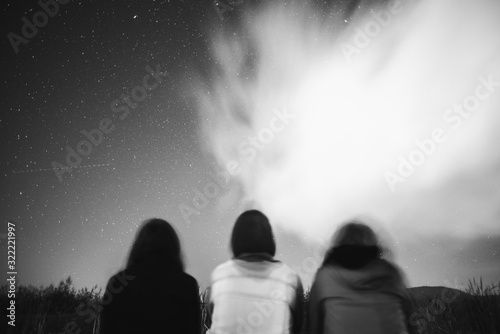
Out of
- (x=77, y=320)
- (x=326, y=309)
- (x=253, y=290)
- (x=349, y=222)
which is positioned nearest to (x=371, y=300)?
(x=326, y=309)

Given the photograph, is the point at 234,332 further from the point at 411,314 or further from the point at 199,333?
the point at 411,314

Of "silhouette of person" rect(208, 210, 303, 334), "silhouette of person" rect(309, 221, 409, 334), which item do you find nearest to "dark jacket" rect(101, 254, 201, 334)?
"silhouette of person" rect(208, 210, 303, 334)

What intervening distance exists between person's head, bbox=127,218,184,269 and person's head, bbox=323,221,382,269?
1.33 meters

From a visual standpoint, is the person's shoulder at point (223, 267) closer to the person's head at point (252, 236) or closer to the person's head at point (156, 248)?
the person's head at point (252, 236)

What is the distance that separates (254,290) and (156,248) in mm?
907

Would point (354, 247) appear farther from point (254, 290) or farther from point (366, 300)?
point (254, 290)

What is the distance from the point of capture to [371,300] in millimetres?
2502

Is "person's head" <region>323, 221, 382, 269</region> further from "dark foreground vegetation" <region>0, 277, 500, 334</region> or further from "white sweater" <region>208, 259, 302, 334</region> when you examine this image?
"dark foreground vegetation" <region>0, 277, 500, 334</region>

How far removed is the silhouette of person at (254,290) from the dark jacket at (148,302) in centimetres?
25

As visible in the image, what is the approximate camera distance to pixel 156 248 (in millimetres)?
2750

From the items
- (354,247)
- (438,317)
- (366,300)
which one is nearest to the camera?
(366,300)

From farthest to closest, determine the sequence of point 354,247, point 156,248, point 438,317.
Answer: point 438,317 → point 156,248 → point 354,247

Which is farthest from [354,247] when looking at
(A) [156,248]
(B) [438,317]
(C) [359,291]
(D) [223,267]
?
(B) [438,317]

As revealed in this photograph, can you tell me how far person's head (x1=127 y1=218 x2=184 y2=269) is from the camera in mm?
2732
